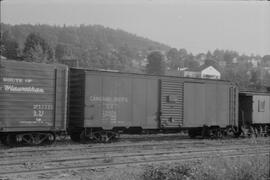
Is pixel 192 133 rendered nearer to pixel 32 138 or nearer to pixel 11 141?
pixel 32 138

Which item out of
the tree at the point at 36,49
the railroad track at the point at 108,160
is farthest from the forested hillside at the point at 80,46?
the railroad track at the point at 108,160

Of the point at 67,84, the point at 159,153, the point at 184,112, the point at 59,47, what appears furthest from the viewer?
the point at 59,47

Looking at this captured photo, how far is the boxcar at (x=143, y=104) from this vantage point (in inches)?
623

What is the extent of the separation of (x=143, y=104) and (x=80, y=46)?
189 feet

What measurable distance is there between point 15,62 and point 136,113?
18.8ft

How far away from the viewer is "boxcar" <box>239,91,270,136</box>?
21922 millimetres

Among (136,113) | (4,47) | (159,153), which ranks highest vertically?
(4,47)

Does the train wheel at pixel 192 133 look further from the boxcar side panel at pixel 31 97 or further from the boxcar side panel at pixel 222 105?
the boxcar side panel at pixel 31 97

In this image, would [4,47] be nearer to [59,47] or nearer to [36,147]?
[59,47]

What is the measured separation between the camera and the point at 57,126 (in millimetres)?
14828

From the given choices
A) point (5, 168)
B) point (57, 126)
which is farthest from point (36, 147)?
point (5, 168)

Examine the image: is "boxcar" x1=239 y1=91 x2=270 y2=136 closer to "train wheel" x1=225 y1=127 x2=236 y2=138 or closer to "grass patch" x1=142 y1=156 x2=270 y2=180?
"train wheel" x1=225 y1=127 x2=236 y2=138

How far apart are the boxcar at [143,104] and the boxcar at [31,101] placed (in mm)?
1011

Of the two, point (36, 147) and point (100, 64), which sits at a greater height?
point (100, 64)
